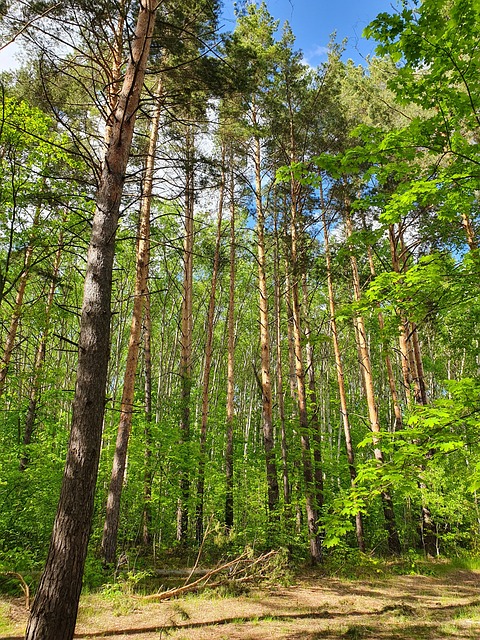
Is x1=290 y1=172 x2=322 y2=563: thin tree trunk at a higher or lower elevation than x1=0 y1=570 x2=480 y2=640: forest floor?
higher

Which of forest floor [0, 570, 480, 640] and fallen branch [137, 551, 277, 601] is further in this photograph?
fallen branch [137, 551, 277, 601]

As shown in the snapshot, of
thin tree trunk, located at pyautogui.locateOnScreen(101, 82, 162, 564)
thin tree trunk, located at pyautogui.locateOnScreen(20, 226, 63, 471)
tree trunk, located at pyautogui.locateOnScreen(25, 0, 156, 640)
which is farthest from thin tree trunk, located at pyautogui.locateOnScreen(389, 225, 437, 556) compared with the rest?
thin tree trunk, located at pyautogui.locateOnScreen(20, 226, 63, 471)

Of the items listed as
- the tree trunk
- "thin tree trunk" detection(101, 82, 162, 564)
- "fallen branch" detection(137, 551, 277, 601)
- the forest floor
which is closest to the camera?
the tree trunk

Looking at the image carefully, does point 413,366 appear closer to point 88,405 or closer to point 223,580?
point 223,580

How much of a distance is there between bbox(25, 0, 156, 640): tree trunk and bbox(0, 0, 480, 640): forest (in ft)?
0.06

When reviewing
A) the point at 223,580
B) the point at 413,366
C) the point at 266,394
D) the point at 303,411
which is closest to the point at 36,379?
the point at 266,394

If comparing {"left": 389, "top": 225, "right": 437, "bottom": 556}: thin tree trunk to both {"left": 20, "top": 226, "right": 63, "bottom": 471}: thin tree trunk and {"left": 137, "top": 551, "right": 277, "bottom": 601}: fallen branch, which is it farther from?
{"left": 20, "top": 226, "right": 63, "bottom": 471}: thin tree trunk

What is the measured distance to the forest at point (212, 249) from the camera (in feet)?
11.6

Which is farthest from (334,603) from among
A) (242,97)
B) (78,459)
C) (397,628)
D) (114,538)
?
(242,97)

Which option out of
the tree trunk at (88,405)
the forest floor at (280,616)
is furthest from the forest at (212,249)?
the forest floor at (280,616)

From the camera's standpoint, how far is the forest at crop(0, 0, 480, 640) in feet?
11.6

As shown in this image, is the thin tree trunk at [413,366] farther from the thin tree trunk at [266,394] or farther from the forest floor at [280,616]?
the thin tree trunk at [266,394]

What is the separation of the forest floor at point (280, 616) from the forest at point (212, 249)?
0.90m

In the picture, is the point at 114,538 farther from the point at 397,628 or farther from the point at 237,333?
the point at 237,333
